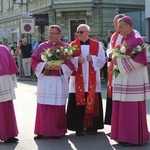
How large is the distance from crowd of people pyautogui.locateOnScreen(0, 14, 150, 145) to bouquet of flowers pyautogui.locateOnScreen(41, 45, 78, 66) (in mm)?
95

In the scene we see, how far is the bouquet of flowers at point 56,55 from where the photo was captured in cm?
696

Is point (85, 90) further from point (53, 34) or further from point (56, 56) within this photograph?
point (53, 34)

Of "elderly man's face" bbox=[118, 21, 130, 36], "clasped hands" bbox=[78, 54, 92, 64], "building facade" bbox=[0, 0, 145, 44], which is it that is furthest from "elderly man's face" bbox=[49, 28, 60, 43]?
"building facade" bbox=[0, 0, 145, 44]

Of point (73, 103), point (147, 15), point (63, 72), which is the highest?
point (147, 15)

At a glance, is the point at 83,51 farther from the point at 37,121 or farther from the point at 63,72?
the point at 37,121

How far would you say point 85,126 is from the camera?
755 cm

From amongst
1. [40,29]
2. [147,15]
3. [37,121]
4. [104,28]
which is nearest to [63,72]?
[37,121]

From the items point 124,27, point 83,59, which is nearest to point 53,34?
point 83,59

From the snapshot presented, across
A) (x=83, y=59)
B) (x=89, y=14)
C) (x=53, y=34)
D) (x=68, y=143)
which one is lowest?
(x=68, y=143)

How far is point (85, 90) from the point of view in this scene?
7.46 meters

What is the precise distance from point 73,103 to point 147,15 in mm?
18926

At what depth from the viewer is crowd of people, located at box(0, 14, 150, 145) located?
6.49 meters

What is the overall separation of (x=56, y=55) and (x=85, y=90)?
0.95 m

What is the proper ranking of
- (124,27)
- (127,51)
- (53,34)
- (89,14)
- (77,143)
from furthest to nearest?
(89,14), (53,34), (77,143), (124,27), (127,51)
